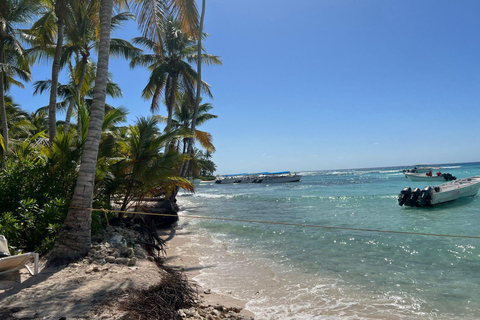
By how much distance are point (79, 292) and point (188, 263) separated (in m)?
3.36

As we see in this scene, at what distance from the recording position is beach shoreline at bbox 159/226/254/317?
4496 mm

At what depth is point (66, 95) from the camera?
20750mm

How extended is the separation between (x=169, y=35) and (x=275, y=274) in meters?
16.3

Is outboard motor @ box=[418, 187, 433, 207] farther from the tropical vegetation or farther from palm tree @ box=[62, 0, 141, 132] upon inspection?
palm tree @ box=[62, 0, 141, 132]

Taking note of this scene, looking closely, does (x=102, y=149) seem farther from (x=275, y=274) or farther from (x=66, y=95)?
(x=66, y=95)

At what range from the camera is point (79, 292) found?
350cm

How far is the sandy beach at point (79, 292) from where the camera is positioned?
9.80ft

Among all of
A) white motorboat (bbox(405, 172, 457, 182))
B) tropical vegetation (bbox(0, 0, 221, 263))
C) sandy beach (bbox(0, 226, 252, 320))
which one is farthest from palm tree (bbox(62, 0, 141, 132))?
white motorboat (bbox(405, 172, 457, 182))

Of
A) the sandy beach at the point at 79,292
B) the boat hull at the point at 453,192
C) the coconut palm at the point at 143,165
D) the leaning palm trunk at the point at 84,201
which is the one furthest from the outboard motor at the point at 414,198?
the leaning palm trunk at the point at 84,201

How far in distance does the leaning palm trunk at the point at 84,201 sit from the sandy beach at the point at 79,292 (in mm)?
268

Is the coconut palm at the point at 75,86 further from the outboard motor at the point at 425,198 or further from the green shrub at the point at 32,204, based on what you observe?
the outboard motor at the point at 425,198

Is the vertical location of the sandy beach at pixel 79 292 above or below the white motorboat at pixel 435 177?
above

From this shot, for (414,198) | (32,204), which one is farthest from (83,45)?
(414,198)

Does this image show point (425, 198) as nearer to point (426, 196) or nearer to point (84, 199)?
point (426, 196)
